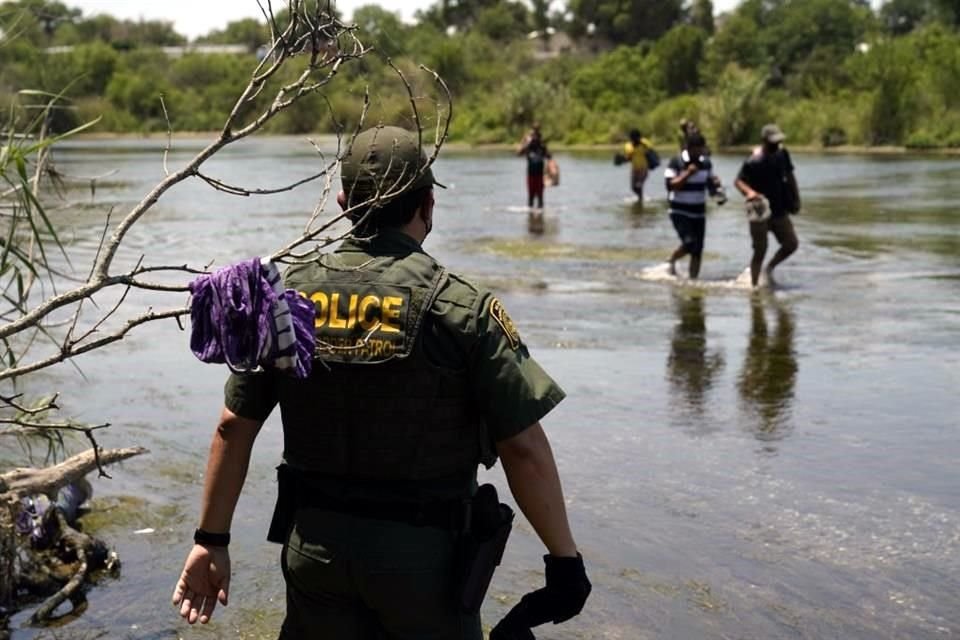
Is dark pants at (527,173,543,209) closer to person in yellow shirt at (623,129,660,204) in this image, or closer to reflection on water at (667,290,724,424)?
person in yellow shirt at (623,129,660,204)

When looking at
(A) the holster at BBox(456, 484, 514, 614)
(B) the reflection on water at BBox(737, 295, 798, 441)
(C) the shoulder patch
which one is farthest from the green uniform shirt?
(B) the reflection on water at BBox(737, 295, 798, 441)

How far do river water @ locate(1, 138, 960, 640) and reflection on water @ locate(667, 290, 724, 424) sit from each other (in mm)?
28

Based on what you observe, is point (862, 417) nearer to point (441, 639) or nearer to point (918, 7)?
point (441, 639)

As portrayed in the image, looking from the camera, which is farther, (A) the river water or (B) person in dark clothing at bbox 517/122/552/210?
(B) person in dark clothing at bbox 517/122/552/210

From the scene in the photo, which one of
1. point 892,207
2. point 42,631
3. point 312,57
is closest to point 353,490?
point 312,57

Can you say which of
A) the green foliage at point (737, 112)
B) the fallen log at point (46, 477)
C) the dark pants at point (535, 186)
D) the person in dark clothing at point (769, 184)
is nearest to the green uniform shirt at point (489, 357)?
the fallen log at point (46, 477)

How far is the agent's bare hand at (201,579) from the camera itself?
11.1 ft

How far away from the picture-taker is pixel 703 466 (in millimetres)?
6945

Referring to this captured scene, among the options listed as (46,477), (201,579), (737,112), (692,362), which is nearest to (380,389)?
(201,579)

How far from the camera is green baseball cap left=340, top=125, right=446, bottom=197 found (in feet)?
10.9

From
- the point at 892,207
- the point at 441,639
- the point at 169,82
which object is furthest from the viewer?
the point at 169,82

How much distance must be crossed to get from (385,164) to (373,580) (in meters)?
0.98

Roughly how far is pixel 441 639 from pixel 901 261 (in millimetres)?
13320

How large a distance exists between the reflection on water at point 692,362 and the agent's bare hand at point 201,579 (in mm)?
4695
